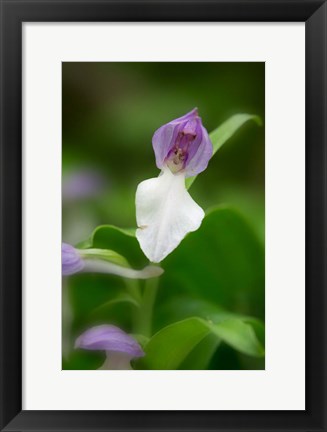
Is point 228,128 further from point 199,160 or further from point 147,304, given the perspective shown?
point 147,304

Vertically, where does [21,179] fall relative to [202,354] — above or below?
above

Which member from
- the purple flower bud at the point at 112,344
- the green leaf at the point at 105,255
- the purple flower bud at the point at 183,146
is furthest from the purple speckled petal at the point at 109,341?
the purple flower bud at the point at 183,146

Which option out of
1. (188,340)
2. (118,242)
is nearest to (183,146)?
(118,242)

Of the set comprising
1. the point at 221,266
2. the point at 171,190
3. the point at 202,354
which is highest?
the point at 171,190

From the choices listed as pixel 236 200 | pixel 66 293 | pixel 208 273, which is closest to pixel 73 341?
pixel 66 293

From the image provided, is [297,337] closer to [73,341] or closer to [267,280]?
[267,280]

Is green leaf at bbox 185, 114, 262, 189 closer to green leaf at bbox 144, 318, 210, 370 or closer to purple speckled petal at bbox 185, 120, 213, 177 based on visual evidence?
purple speckled petal at bbox 185, 120, 213, 177

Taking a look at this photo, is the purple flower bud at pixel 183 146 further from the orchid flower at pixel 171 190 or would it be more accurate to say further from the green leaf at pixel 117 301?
the green leaf at pixel 117 301

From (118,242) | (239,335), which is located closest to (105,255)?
(118,242)
